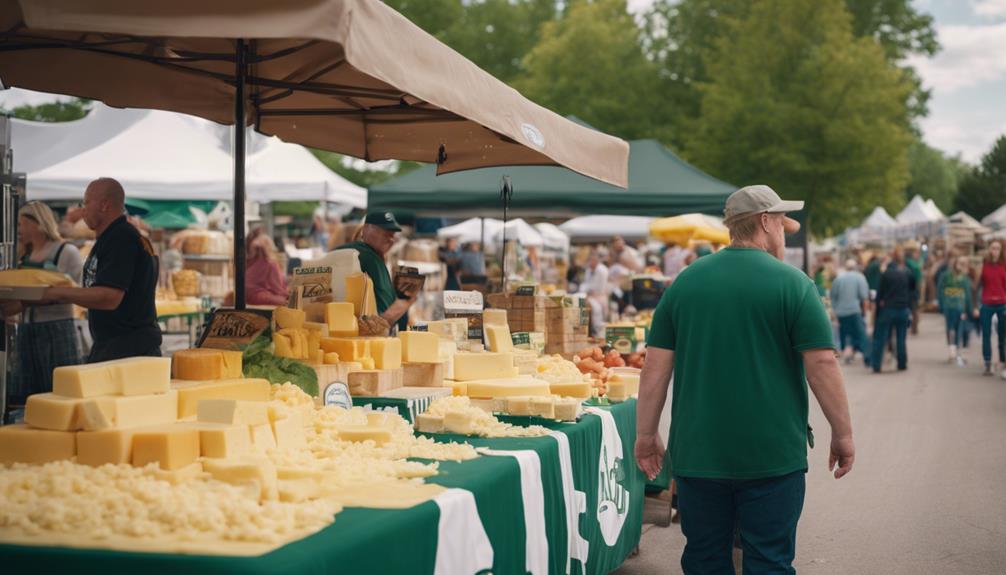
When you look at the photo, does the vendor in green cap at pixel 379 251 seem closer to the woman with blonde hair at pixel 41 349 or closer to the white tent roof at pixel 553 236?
the woman with blonde hair at pixel 41 349

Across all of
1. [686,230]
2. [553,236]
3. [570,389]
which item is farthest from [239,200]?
[553,236]

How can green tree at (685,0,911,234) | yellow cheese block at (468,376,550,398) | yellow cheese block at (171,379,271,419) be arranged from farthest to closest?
green tree at (685,0,911,234) < yellow cheese block at (468,376,550,398) < yellow cheese block at (171,379,271,419)

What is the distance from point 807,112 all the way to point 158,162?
81.5 feet

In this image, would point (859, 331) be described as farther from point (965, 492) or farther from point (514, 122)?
point (514, 122)

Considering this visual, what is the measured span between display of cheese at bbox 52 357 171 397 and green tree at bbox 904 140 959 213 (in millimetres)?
89005

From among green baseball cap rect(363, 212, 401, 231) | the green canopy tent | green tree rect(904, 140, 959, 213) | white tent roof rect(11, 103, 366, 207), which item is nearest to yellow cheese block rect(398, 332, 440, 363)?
green baseball cap rect(363, 212, 401, 231)

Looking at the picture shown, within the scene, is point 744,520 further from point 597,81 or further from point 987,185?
point 987,185

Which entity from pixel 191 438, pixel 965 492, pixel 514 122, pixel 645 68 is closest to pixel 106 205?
pixel 514 122

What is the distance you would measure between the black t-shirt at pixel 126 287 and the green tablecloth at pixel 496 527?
242cm

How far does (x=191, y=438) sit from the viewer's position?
10.8ft

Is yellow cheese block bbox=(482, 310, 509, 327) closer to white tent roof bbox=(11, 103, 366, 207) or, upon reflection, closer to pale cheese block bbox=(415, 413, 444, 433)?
pale cheese block bbox=(415, 413, 444, 433)

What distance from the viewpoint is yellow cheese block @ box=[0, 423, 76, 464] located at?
3.28 metres

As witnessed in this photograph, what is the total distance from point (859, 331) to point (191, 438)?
1865 centimetres

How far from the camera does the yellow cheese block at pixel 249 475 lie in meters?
3.09
